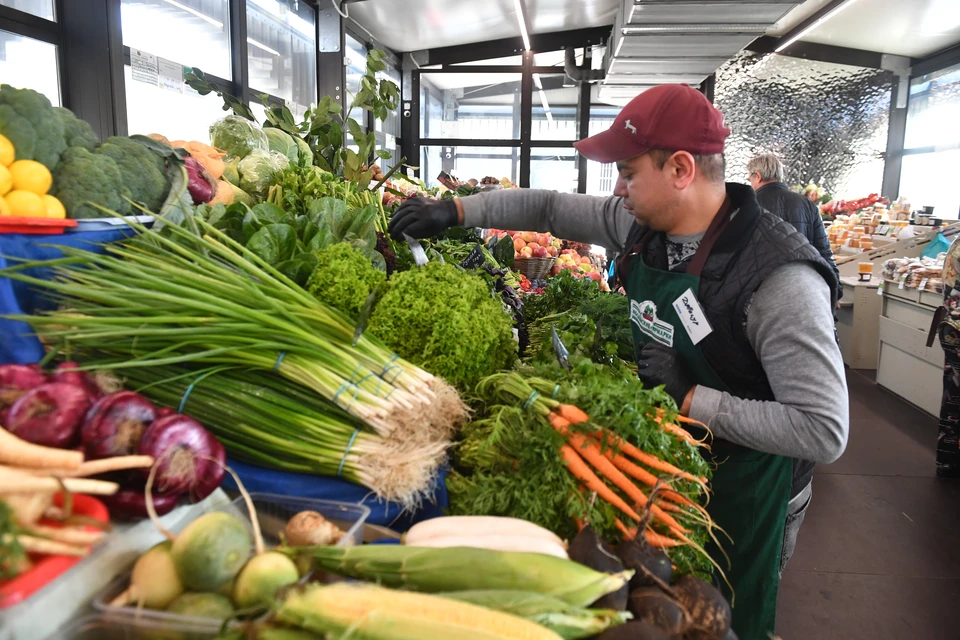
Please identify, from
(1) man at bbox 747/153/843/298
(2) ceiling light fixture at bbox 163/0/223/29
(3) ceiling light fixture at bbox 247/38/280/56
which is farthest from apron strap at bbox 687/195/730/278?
(3) ceiling light fixture at bbox 247/38/280/56

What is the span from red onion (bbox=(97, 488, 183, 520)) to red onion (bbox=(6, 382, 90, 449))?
115mm

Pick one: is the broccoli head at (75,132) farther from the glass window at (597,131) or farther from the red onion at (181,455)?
the glass window at (597,131)

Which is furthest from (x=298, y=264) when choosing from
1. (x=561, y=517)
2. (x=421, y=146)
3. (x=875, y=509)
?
(x=421, y=146)

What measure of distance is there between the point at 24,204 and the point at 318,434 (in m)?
0.77

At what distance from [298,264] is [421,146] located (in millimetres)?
9400

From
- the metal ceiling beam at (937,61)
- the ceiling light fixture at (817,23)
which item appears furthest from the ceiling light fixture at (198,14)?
the metal ceiling beam at (937,61)

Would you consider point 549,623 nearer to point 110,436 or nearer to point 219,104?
point 110,436

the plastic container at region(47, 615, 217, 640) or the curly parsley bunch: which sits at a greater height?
the curly parsley bunch

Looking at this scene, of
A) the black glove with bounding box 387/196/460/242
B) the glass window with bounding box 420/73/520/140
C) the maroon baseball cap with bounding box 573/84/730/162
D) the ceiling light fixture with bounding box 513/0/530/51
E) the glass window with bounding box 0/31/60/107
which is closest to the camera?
the maroon baseball cap with bounding box 573/84/730/162

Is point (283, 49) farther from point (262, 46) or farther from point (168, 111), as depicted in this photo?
point (168, 111)

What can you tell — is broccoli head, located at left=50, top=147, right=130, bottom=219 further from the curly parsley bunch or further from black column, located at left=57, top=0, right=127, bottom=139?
black column, located at left=57, top=0, right=127, bottom=139

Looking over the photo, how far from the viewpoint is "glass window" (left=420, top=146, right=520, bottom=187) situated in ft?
35.1

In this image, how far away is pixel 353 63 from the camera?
25.8ft

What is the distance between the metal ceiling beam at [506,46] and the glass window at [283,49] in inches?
136
